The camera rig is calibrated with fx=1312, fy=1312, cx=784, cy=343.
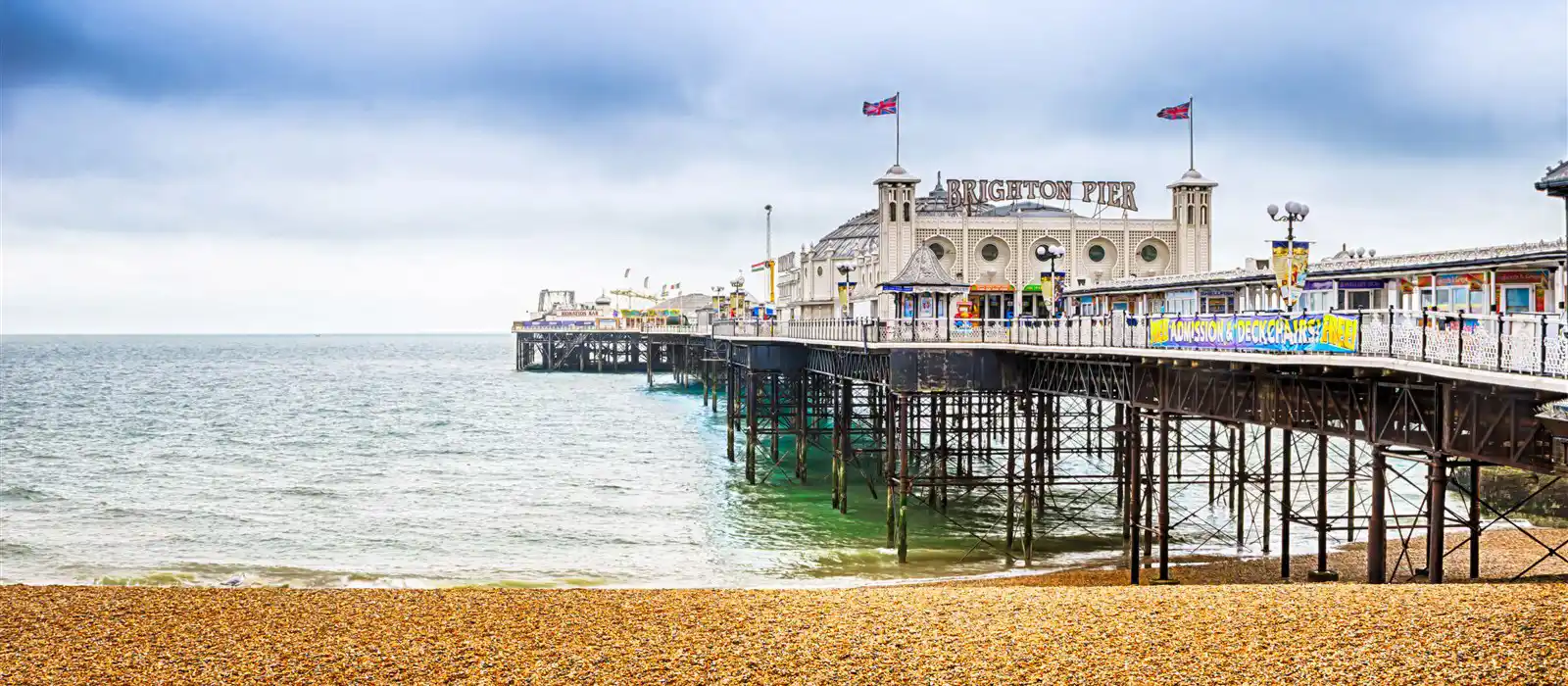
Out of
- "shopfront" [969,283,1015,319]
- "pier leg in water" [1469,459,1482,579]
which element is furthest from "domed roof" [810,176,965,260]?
"pier leg in water" [1469,459,1482,579]

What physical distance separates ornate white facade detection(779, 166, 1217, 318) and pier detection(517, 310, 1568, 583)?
653 centimetres

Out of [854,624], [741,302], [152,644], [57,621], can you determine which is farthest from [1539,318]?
[741,302]

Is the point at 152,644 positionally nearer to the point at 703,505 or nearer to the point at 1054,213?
the point at 703,505

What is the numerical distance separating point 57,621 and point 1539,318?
18887 millimetres

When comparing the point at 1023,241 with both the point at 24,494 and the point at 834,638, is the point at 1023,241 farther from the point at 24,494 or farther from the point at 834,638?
the point at 834,638

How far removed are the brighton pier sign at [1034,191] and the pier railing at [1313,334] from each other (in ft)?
75.9

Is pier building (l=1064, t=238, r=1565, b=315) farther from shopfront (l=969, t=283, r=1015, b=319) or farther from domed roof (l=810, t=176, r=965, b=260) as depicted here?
domed roof (l=810, t=176, r=965, b=260)

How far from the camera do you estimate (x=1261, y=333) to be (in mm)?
20656

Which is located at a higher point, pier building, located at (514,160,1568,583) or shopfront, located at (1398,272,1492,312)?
shopfront, located at (1398,272,1492,312)

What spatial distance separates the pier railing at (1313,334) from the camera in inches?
593

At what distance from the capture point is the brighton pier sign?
55.5m

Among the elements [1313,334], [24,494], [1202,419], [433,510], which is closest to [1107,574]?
[1202,419]

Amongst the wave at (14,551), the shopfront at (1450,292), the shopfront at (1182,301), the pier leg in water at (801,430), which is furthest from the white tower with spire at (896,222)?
the wave at (14,551)

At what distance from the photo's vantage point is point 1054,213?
193 feet
